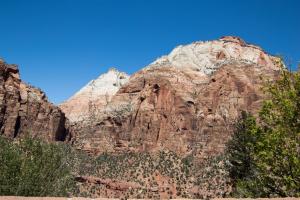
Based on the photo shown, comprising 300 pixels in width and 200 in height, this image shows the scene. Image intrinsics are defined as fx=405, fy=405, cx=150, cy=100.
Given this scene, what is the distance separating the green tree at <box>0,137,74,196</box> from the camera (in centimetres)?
3225

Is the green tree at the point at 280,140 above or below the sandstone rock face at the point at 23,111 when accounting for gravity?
below

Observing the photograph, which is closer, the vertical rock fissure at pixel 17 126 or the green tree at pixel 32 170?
the green tree at pixel 32 170

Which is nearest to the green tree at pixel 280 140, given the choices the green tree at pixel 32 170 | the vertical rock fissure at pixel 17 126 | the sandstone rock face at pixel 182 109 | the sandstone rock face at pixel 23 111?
the green tree at pixel 32 170

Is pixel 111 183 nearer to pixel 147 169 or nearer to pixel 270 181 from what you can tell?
pixel 147 169

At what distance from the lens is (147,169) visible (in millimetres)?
120188

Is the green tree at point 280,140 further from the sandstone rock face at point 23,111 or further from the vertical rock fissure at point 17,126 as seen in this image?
the vertical rock fissure at point 17,126

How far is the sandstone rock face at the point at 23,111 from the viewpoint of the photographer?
437 feet

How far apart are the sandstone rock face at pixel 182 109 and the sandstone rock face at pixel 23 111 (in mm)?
15384

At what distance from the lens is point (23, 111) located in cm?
14288

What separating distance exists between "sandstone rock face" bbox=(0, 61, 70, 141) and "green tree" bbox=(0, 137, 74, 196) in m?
87.6

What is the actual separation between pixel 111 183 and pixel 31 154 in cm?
7269

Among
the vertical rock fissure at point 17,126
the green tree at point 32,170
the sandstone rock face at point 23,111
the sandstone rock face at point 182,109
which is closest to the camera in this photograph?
the green tree at point 32,170

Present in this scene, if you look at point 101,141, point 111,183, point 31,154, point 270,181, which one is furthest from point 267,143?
point 101,141

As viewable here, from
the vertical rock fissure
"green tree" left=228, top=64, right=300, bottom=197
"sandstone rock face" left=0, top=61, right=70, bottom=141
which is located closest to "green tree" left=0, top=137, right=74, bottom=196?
"green tree" left=228, top=64, right=300, bottom=197
